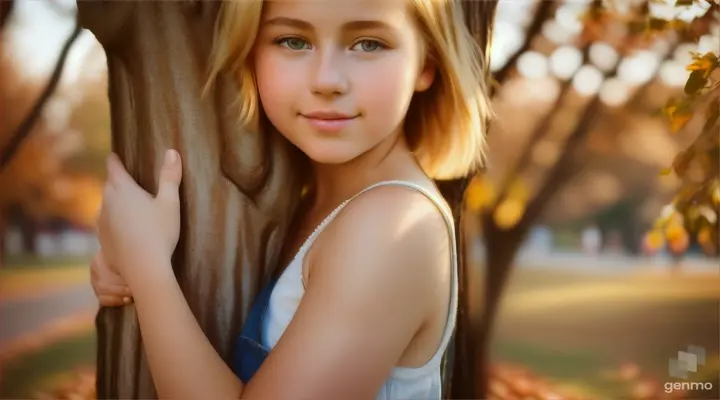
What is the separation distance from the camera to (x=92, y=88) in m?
1.46

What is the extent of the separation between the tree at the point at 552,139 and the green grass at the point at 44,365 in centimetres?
90

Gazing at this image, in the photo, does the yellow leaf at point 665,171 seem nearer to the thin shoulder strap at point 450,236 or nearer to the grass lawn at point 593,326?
the grass lawn at point 593,326

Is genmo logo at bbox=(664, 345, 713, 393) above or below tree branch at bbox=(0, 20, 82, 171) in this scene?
below

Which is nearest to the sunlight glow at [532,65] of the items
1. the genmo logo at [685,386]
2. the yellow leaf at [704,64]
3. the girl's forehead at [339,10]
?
the yellow leaf at [704,64]

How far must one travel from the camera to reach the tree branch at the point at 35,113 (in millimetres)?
1465

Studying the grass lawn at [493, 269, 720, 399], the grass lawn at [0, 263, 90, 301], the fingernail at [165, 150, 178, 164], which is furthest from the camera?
the grass lawn at [493, 269, 720, 399]

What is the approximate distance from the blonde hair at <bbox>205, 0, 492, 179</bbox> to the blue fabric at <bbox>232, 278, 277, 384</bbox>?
1.13 ft

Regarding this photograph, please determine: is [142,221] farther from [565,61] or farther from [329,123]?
[565,61]

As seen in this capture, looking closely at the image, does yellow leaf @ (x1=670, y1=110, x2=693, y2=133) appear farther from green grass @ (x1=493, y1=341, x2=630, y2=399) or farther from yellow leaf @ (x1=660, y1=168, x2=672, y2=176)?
green grass @ (x1=493, y1=341, x2=630, y2=399)

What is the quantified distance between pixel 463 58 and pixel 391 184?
0.99ft

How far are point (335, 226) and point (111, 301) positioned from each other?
51 cm

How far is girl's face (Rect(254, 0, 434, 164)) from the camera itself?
1.17m

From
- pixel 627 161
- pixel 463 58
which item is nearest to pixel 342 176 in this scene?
pixel 463 58

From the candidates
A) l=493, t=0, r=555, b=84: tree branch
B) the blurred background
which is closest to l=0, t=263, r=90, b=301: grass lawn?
the blurred background
